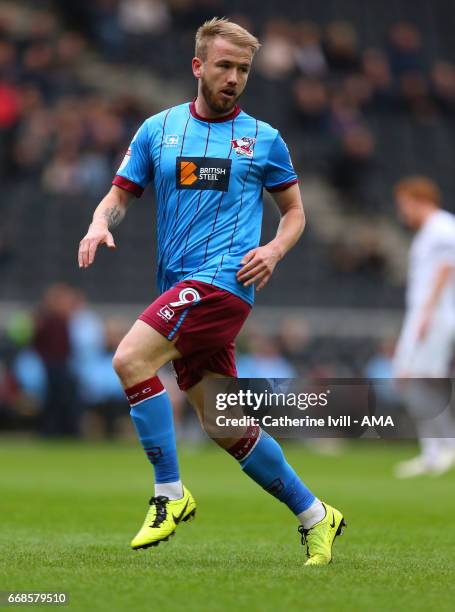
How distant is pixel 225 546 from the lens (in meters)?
6.59

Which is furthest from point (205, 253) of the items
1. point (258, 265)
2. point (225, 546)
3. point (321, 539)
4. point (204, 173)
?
point (225, 546)

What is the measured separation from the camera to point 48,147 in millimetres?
20062

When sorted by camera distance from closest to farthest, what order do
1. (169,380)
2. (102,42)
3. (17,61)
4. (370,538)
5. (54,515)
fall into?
(370,538), (54,515), (169,380), (17,61), (102,42)

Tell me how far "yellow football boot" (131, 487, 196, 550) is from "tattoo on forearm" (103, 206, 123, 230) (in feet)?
4.11

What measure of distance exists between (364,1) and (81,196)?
1066cm

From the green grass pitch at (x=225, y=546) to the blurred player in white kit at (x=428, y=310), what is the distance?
45 cm

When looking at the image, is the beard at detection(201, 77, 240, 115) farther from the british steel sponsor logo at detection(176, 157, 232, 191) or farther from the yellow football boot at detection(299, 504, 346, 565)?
the yellow football boot at detection(299, 504, 346, 565)

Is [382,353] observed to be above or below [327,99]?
below

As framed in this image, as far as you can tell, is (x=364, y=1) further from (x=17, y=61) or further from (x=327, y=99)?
(x=17, y=61)

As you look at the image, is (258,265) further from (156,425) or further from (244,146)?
(156,425)

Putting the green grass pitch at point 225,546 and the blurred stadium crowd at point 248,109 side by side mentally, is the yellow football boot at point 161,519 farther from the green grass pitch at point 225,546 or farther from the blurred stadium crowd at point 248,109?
the blurred stadium crowd at point 248,109

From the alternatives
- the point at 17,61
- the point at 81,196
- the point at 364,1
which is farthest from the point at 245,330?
the point at 364,1

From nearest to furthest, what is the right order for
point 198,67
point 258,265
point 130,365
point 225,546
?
point 130,365
point 258,265
point 198,67
point 225,546

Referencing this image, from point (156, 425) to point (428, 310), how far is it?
658 cm
